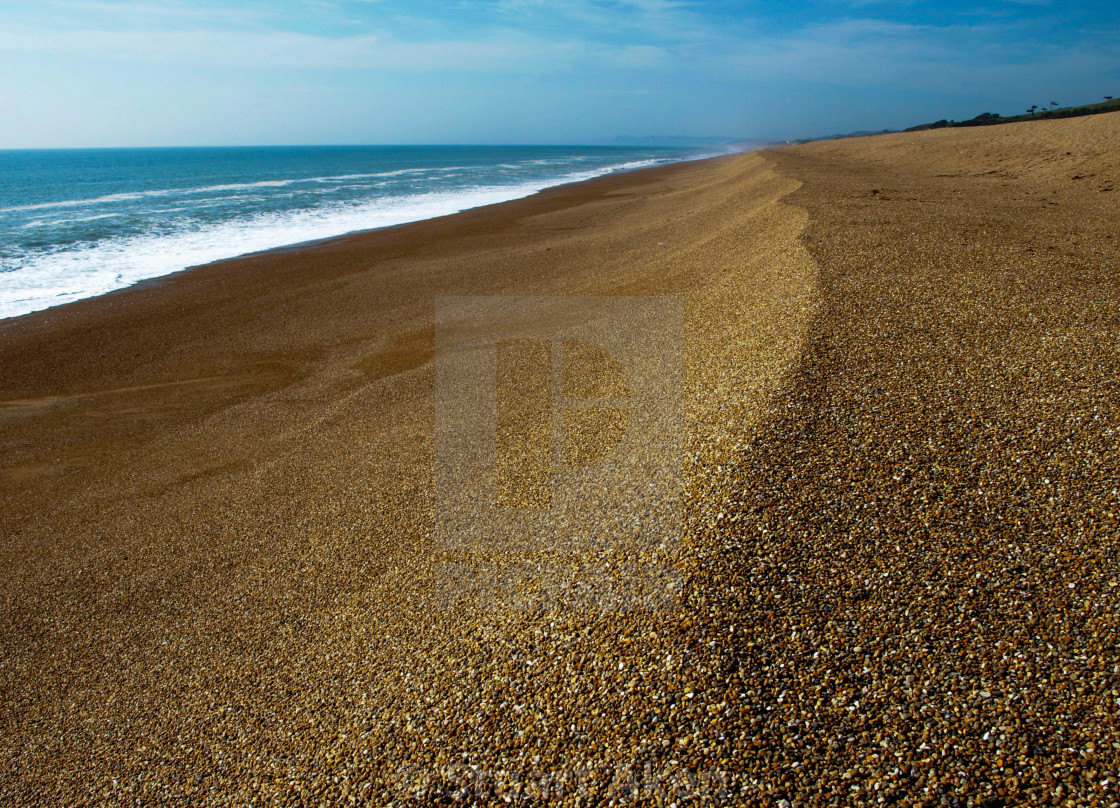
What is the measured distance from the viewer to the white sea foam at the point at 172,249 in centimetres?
1375

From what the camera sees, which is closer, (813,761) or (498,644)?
(813,761)

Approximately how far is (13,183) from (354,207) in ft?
125

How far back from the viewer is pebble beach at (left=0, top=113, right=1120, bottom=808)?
8.40 ft

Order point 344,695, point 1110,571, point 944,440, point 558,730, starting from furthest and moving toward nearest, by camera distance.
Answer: point 944,440, point 344,695, point 1110,571, point 558,730

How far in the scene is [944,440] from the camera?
13.4ft

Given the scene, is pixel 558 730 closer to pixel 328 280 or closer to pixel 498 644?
pixel 498 644

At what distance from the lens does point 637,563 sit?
3.64 metres

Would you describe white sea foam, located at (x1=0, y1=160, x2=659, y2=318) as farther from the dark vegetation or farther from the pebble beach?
the dark vegetation

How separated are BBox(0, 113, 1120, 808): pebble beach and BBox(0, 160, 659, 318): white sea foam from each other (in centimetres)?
675

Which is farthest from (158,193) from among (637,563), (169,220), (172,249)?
(637,563)

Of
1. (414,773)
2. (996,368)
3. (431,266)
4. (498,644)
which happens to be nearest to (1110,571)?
(996,368)

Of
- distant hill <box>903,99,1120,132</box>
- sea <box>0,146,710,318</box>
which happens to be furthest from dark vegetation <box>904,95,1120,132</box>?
sea <box>0,146,710,318</box>

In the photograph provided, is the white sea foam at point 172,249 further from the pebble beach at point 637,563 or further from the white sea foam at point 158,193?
the white sea foam at point 158,193

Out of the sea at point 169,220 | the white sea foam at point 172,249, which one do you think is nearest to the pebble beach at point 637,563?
the white sea foam at point 172,249
